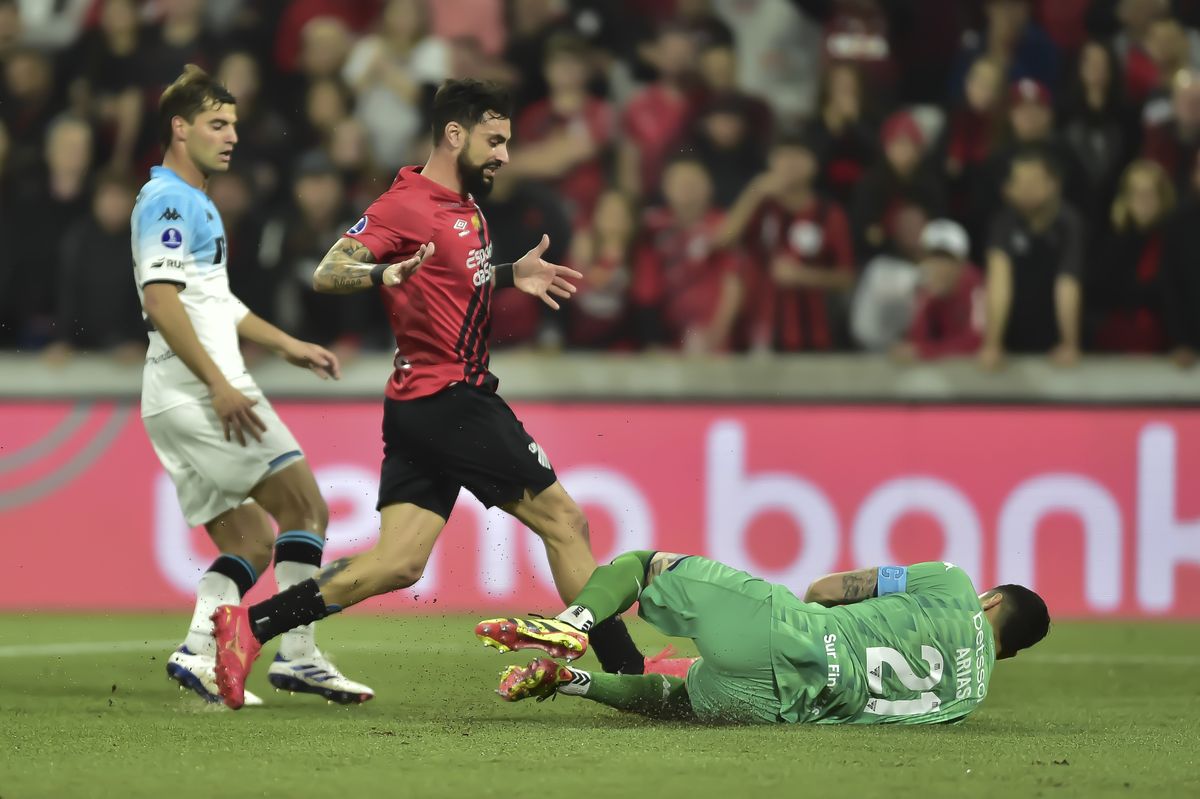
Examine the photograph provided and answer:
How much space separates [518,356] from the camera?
10.8 meters

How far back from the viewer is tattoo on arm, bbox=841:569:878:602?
20.1 feet

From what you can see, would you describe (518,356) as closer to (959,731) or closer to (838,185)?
(838,185)

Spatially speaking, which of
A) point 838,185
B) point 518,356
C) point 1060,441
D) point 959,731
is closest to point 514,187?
point 518,356

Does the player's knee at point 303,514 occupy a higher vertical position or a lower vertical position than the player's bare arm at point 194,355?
lower

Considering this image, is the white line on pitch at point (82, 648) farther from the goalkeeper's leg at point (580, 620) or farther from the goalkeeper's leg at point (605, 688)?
the goalkeeper's leg at point (580, 620)

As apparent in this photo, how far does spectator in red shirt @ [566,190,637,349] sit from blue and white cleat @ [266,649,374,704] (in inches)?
173

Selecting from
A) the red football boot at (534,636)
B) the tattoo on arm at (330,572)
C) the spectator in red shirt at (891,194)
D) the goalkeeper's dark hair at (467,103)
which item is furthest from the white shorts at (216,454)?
the spectator in red shirt at (891,194)

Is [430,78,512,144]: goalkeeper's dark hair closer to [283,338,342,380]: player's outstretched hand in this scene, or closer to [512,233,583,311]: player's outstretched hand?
[512,233,583,311]: player's outstretched hand

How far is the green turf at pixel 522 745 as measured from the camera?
488 cm

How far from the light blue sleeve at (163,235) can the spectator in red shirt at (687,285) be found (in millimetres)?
4592

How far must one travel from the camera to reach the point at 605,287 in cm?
1106

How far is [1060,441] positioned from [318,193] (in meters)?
4.43

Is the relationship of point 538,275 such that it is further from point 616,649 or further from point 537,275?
point 616,649

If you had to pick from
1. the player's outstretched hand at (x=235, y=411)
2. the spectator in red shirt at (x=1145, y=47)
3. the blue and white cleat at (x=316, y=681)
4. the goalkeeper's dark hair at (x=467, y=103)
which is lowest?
the blue and white cleat at (x=316, y=681)
